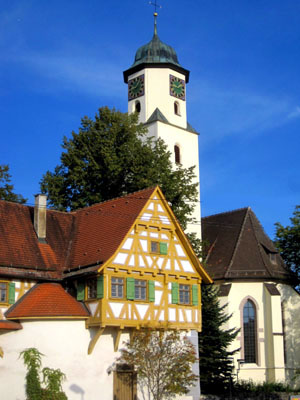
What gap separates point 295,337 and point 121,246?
2402cm

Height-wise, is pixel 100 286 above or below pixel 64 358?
above

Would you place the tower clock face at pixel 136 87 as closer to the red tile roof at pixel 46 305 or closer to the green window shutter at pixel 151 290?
the green window shutter at pixel 151 290

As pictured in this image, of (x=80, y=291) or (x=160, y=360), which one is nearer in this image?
(x=160, y=360)

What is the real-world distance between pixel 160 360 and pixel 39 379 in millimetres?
5088

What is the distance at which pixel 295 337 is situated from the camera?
159 ft

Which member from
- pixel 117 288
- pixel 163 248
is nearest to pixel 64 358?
pixel 117 288

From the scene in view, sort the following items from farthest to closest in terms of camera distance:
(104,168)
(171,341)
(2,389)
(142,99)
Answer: (142,99), (104,168), (171,341), (2,389)

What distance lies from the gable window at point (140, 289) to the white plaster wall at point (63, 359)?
2.65 meters

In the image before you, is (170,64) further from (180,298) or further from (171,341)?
(171,341)

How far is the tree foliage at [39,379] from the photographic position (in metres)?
26.2

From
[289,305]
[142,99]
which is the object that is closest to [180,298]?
[289,305]

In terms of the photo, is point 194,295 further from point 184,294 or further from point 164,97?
Answer: point 164,97

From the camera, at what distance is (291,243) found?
51.4 metres

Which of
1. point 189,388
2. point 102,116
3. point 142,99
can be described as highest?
point 142,99
